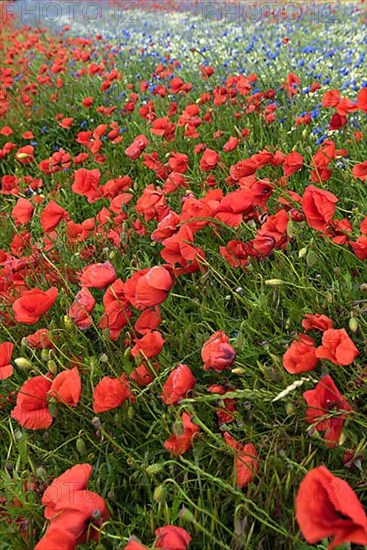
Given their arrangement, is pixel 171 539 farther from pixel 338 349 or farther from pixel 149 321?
pixel 149 321

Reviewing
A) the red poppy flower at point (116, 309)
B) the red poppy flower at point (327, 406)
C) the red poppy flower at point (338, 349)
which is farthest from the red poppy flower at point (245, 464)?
the red poppy flower at point (116, 309)

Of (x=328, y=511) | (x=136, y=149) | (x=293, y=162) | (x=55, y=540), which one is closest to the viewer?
(x=328, y=511)

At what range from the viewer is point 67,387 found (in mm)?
1485

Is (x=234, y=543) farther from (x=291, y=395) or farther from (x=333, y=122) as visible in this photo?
(x=333, y=122)

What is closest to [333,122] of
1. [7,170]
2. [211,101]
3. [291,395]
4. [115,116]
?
[291,395]

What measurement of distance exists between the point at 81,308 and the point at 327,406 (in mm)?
804

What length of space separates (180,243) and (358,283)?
22.2 inches

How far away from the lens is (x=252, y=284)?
198 centimetres

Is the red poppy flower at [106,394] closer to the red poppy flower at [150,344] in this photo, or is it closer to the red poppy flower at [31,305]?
the red poppy flower at [150,344]

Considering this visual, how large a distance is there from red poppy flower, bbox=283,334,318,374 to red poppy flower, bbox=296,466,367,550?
496mm

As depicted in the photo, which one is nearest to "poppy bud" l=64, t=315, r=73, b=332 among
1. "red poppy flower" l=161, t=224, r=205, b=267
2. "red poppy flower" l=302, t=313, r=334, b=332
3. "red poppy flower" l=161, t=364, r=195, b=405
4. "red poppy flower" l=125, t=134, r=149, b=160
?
"red poppy flower" l=161, t=224, r=205, b=267

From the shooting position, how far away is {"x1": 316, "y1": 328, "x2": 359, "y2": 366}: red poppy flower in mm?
1296

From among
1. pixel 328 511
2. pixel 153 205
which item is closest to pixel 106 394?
pixel 328 511

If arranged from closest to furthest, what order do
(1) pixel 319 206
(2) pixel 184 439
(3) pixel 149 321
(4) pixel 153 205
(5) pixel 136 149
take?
(2) pixel 184 439
(1) pixel 319 206
(3) pixel 149 321
(4) pixel 153 205
(5) pixel 136 149
